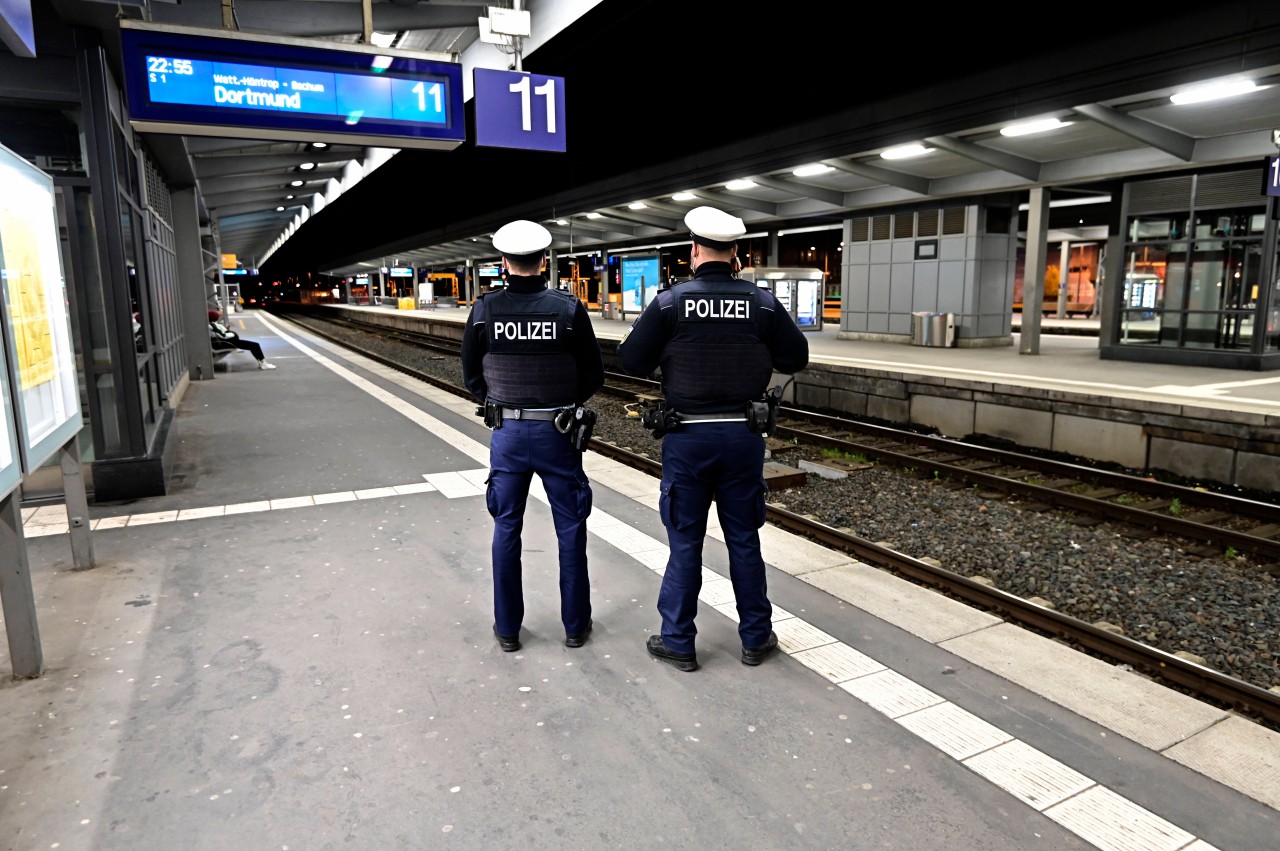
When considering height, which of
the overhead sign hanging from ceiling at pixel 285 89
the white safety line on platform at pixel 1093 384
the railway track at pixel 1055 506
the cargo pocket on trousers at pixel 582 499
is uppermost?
the overhead sign hanging from ceiling at pixel 285 89

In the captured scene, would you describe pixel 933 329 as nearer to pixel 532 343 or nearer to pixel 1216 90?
pixel 1216 90

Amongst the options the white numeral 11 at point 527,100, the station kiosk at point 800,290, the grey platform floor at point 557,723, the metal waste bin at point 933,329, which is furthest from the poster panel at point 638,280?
the grey platform floor at point 557,723

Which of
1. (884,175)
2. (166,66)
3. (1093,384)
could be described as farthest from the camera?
(884,175)

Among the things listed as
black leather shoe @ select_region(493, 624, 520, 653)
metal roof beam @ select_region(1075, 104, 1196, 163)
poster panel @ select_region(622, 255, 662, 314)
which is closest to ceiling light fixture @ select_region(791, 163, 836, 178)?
metal roof beam @ select_region(1075, 104, 1196, 163)

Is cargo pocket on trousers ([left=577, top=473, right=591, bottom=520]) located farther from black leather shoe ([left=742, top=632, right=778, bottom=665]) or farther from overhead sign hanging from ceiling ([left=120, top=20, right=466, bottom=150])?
overhead sign hanging from ceiling ([left=120, top=20, right=466, bottom=150])

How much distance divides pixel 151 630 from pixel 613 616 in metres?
2.42

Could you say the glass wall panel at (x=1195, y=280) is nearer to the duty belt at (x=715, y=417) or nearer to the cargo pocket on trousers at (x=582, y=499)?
the duty belt at (x=715, y=417)

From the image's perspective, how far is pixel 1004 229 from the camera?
1888 cm

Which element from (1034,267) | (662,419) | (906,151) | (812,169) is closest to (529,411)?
(662,419)

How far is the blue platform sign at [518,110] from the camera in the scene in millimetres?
8633

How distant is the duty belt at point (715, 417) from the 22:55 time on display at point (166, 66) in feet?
18.0

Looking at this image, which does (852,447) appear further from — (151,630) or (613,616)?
(151,630)

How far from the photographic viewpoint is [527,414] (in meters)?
3.76

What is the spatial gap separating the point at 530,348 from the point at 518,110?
607cm
